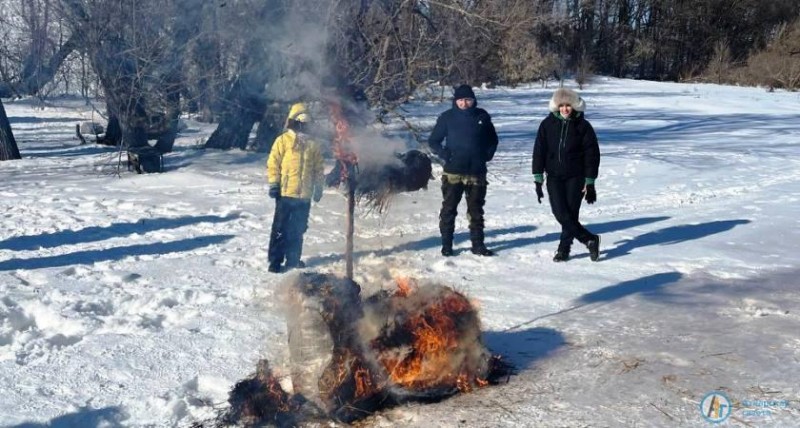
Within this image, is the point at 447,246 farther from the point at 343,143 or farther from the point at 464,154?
the point at 343,143

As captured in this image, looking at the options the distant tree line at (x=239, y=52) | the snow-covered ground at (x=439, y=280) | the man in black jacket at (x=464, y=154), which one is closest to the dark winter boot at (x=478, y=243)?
the man in black jacket at (x=464, y=154)

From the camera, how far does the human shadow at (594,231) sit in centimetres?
952

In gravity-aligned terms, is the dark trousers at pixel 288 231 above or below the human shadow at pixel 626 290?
above

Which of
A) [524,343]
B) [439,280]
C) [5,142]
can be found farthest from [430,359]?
[5,142]

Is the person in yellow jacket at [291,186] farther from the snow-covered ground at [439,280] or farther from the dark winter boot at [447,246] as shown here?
the dark winter boot at [447,246]

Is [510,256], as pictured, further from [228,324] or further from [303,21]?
[303,21]

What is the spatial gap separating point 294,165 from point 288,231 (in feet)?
2.11

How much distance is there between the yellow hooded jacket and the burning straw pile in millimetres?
2957

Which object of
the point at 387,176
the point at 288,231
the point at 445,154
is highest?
the point at 445,154

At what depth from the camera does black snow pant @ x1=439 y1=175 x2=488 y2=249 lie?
28.5ft

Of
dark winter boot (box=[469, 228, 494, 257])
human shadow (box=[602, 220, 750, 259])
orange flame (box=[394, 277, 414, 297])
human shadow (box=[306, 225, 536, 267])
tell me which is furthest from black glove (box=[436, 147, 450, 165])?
orange flame (box=[394, 277, 414, 297])

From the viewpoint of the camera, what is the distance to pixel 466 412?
188 inches

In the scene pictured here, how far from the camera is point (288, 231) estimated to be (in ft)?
27.0

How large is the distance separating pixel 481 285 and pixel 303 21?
586cm
